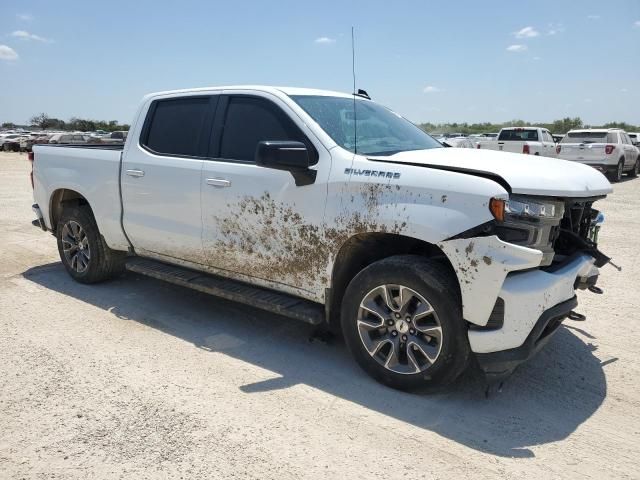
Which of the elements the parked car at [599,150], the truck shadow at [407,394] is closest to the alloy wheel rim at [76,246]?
the truck shadow at [407,394]

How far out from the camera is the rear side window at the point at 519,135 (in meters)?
20.4

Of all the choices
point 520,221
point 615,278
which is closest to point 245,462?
point 520,221

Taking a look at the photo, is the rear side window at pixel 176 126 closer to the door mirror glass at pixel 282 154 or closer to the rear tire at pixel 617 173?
the door mirror glass at pixel 282 154

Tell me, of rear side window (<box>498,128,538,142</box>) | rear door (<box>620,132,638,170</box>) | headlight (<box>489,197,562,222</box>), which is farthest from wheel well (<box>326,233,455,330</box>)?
rear side window (<box>498,128,538,142</box>)

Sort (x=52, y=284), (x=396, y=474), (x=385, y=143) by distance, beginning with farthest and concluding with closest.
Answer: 1. (x=52, y=284)
2. (x=385, y=143)
3. (x=396, y=474)

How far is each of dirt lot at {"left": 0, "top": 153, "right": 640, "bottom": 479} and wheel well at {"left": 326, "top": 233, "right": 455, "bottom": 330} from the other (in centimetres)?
55

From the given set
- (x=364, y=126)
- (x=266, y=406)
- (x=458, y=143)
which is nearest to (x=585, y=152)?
(x=458, y=143)

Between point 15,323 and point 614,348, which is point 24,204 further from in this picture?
point 614,348

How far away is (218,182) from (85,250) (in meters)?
2.34

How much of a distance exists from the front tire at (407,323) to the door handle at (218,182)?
51.5 inches

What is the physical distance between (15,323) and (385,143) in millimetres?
3543

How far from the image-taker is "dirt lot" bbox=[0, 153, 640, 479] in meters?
2.80

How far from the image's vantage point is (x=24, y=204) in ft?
38.7

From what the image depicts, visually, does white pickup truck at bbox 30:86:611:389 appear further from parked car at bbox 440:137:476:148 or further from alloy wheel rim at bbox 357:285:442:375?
parked car at bbox 440:137:476:148
